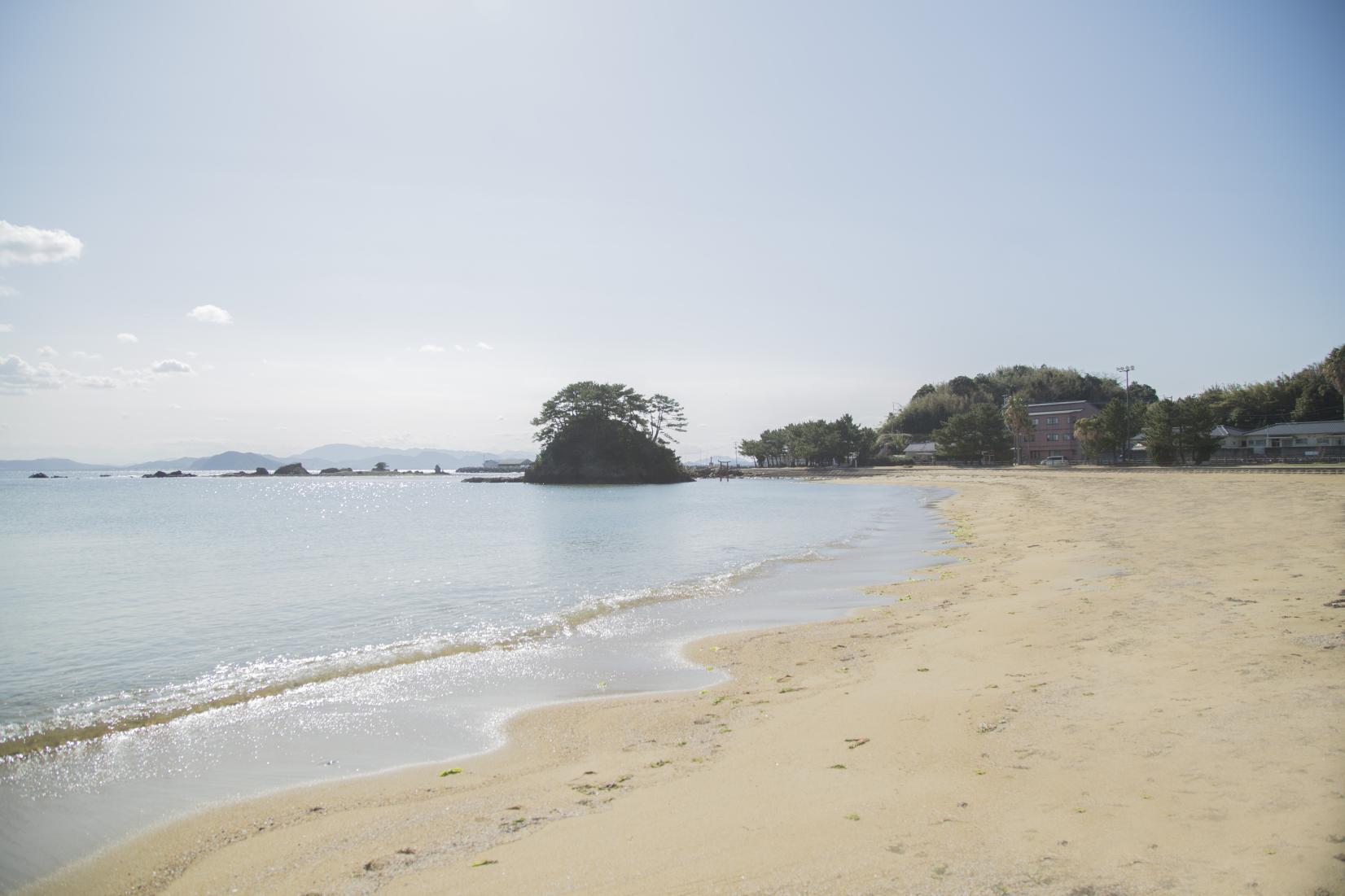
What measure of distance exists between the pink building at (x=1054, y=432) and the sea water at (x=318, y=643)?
87232 millimetres

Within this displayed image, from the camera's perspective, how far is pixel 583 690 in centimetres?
915

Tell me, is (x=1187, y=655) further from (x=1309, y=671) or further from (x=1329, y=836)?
(x=1329, y=836)

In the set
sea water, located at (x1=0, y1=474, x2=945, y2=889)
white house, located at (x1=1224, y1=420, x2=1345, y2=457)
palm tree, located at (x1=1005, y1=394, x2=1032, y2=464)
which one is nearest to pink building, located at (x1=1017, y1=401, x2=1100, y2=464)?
palm tree, located at (x1=1005, y1=394, x2=1032, y2=464)

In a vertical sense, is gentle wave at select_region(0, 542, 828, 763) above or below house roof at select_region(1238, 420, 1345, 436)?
below

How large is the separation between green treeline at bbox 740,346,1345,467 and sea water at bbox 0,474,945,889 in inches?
1925

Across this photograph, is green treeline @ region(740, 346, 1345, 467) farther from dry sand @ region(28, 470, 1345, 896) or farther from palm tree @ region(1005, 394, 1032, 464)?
dry sand @ region(28, 470, 1345, 896)

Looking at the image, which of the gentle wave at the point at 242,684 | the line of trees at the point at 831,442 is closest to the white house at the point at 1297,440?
the line of trees at the point at 831,442

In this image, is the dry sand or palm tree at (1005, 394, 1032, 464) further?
palm tree at (1005, 394, 1032, 464)

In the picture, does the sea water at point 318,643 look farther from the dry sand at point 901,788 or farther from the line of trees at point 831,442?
the line of trees at point 831,442

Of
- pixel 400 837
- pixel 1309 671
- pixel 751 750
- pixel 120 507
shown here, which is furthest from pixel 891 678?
pixel 120 507

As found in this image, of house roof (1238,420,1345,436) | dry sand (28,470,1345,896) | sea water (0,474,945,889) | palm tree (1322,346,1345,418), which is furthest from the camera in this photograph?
house roof (1238,420,1345,436)

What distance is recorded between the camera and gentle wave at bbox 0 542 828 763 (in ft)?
26.6

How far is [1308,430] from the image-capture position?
2751 inches

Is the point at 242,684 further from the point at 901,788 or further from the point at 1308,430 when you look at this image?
the point at 1308,430
